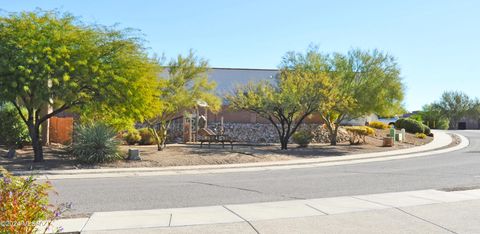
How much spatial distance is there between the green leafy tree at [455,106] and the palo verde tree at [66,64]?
247 ft

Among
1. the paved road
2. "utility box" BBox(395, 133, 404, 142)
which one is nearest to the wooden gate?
the paved road

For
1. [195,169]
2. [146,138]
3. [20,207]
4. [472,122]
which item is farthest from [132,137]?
[472,122]

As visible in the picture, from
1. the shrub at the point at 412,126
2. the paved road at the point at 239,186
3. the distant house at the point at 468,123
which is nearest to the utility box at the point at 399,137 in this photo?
the shrub at the point at 412,126

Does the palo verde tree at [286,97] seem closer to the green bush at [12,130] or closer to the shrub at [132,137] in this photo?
the shrub at [132,137]

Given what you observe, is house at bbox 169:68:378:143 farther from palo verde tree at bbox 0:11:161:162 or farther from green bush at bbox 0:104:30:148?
palo verde tree at bbox 0:11:161:162

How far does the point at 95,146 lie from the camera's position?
1920cm

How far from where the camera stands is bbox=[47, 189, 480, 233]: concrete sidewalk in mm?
7117

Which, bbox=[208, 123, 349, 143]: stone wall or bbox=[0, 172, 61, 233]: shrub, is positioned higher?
bbox=[208, 123, 349, 143]: stone wall

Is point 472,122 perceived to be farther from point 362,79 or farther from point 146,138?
point 146,138

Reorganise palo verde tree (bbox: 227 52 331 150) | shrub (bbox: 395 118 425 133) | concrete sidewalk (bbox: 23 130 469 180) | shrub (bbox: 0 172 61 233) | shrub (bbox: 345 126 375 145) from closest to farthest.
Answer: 1. shrub (bbox: 0 172 61 233)
2. concrete sidewalk (bbox: 23 130 469 180)
3. palo verde tree (bbox: 227 52 331 150)
4. shrub (bbox: 345 126 375 145)
5. shrub (bbox: 395 118 425 133)

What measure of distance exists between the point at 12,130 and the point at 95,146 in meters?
6.67

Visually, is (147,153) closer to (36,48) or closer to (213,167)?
(213,167)

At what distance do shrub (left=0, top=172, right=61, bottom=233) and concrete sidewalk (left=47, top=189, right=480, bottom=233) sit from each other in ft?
5.22

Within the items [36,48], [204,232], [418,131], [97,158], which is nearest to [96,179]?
[97,158]
